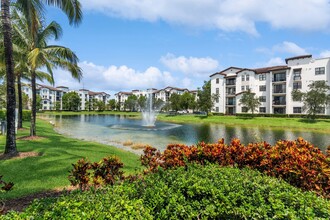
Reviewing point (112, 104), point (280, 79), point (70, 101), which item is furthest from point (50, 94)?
point (280, 79)

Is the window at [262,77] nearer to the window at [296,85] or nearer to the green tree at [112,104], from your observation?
the window at [296,85]

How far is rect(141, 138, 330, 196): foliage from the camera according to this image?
5.50 meters

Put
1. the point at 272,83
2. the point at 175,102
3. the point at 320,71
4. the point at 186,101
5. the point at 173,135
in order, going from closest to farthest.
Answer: the point at 173,135 → the point at 320,71 → the point at 272,83 → the point at 186,101 → the point at 175,102

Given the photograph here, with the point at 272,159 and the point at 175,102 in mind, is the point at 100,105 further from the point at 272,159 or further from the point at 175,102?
the point at 272,159

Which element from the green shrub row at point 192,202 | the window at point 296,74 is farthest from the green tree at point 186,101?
the green shrub row at point 192,202

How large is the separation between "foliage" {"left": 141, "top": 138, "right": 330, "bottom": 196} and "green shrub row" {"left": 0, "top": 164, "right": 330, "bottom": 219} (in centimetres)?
165

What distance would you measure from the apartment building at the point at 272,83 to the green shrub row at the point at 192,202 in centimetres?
5705

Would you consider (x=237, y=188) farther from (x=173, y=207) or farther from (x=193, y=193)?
(x=173, y=207)

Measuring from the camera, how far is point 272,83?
59156 millimetres

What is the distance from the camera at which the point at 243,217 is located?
12.0 ft

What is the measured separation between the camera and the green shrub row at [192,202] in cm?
318

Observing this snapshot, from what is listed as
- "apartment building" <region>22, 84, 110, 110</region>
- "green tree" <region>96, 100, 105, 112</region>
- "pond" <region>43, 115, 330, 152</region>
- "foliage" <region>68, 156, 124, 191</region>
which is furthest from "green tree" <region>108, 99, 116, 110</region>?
"foliage" <region>68, 156, 124, 191</region>

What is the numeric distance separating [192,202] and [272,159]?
3491 millimetres

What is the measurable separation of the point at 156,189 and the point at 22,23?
20218 millimetres
